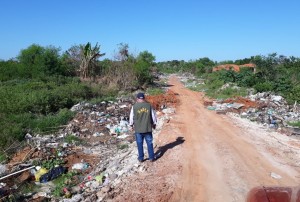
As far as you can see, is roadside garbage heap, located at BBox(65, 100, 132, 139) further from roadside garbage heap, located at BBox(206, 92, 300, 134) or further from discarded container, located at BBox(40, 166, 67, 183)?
roadside garbage heap, located at BBox(206, 92, 300, 134)

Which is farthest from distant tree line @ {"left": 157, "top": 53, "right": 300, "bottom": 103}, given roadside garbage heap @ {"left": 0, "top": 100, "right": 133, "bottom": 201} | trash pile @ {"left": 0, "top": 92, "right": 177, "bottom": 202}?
roadside garbage heap @ {"left": 0, "top": 100, "right": 133, "bottom": 201}

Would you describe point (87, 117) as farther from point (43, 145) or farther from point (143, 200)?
point (143, 200)

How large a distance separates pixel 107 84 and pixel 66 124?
9.36 meters

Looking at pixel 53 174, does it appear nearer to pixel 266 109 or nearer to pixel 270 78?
pixel 266 109

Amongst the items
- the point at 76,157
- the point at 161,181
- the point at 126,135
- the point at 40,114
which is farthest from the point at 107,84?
the point at 161,181

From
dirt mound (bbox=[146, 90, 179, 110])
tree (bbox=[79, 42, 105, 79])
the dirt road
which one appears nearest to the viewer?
the dirt road

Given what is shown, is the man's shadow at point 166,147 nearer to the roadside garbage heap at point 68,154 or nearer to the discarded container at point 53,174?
the roadside garbage heap at point 68,154

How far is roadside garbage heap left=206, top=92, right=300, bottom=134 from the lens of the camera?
10653 millimetres

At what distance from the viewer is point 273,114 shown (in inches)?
464

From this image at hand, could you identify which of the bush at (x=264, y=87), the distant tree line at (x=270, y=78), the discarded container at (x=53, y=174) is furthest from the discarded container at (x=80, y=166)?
the bush at (x=264, y=87)

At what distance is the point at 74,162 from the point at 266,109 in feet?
28.9

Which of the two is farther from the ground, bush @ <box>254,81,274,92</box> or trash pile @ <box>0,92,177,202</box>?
bush @ <box>254,81,274,92</box>

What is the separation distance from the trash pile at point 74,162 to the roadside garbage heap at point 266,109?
3.59 metres

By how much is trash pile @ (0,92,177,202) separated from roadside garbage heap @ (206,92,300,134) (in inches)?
141
